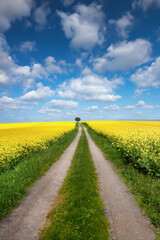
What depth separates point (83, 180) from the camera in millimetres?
7027

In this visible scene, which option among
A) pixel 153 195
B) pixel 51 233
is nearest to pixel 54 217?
pixel 51 233

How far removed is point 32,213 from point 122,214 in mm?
3485

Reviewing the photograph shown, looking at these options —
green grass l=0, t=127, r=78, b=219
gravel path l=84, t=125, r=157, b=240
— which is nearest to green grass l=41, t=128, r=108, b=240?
gravel path l=84, t=125, r=157, b=240

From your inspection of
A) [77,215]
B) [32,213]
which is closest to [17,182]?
[32,213]

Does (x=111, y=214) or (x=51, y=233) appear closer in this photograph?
(x=51, y=233)

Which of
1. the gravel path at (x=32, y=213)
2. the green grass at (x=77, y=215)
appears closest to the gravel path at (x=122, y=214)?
the green grass at (x=77, y=215)

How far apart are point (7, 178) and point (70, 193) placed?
11.7 ft

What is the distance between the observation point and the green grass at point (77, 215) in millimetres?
3740

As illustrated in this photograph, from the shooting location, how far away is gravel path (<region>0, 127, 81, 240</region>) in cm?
389

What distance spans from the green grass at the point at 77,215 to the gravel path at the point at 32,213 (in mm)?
342

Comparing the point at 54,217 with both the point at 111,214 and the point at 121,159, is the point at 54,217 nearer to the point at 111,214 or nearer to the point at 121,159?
the point at 111,214

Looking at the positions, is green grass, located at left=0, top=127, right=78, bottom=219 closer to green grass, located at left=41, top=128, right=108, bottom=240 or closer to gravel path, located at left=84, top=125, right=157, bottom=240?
green grass, located at left=41, top=128, right=108, bottom=240

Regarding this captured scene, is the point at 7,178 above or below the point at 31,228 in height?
above

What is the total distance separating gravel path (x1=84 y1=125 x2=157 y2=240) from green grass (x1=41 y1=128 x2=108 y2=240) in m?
0.34
